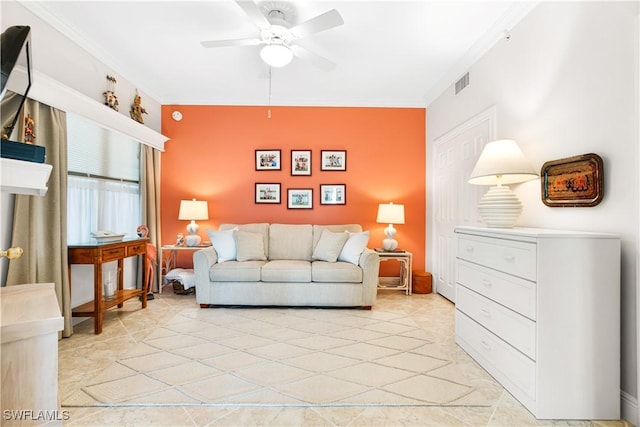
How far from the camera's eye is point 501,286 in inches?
79.0

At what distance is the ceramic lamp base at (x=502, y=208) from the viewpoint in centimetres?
222

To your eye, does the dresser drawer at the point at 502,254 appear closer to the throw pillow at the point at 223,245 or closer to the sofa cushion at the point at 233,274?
the sofa cushion at the point at 233,274

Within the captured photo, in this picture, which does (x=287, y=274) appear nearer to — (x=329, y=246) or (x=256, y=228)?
(x=329, y=246)

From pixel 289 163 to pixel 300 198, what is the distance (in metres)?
0.56

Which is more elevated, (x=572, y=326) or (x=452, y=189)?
(x=452, y=189)

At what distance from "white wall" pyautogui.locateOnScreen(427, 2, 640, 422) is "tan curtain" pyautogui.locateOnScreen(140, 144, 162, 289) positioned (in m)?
4.21

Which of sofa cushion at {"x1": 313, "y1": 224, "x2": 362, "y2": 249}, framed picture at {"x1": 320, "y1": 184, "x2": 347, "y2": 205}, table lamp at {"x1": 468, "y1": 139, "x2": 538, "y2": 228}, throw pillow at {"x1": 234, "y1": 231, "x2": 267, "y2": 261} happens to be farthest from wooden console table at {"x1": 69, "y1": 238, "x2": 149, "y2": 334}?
table lamp at {"x1": 468, "y1": 139, "x2": 538, "y2": 228}

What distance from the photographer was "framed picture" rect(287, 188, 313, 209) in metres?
4.71

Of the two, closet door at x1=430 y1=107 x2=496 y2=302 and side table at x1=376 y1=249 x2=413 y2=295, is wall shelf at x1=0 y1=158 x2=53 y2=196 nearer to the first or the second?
closet door at x1=430 y1=107 x2=496 y2=302

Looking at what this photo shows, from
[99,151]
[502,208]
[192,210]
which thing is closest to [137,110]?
[99,151]

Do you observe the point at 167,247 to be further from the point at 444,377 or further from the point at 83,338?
the point at 444,377

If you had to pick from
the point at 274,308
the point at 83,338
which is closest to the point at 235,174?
the point at 274,308

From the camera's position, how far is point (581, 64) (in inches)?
77.7

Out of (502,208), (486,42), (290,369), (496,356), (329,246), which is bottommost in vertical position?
(290,369)
